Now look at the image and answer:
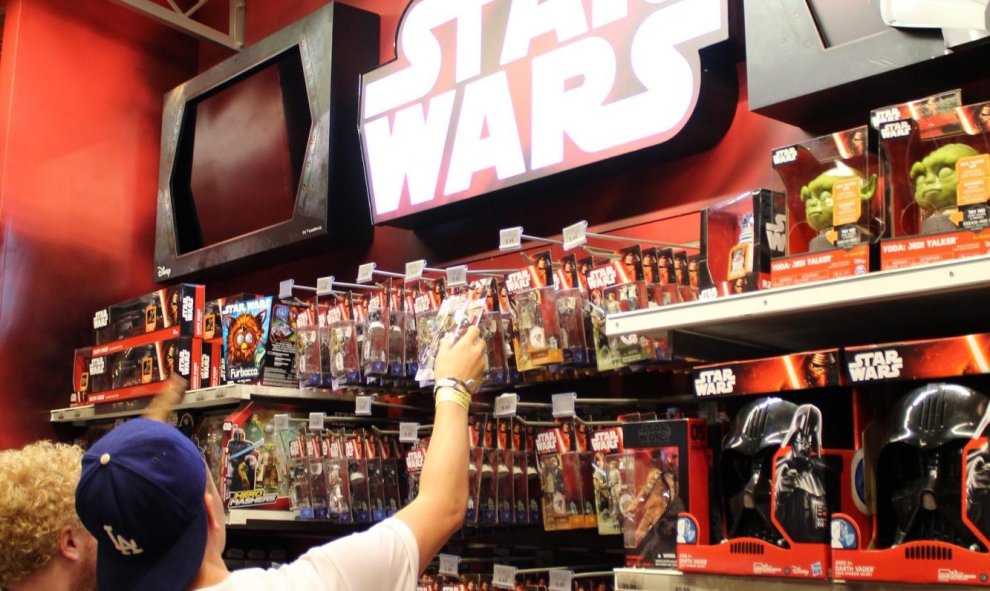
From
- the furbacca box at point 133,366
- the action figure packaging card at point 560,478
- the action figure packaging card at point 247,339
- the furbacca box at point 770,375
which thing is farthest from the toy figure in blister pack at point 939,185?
the furbacca box at point 133,366

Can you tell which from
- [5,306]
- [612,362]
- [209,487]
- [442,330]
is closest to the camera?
[209,487]

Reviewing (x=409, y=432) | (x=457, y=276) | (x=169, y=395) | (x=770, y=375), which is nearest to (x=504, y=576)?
(x=409, y=432)

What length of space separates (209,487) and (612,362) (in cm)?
114

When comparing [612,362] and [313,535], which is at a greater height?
[612,362]

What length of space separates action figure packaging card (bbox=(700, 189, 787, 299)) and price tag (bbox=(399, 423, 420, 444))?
1287mm

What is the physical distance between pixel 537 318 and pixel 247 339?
150 centimetres

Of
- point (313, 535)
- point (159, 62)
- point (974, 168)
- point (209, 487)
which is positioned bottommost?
point (313, 535)

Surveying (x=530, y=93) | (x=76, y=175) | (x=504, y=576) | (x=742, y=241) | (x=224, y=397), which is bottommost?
(x=504, y=576)

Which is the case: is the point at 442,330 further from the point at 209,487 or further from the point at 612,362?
the point at 209,487

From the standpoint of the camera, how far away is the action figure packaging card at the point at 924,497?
5.23 feet

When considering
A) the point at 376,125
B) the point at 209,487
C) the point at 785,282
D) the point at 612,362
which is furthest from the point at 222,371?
the point at 785,282

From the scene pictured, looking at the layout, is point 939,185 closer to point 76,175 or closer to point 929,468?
point 929,468

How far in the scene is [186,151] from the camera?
5035mm

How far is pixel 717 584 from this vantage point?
1.88m
